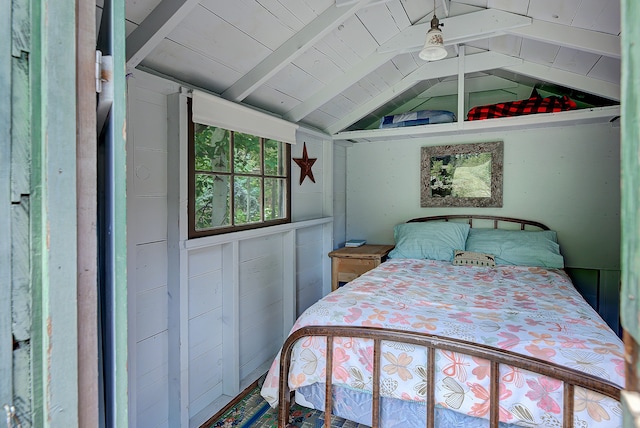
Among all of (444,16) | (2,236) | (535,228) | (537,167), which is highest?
(444,16)

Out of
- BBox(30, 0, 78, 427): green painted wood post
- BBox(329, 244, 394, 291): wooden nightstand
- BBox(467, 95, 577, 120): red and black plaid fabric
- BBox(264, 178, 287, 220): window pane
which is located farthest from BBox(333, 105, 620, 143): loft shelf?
BBox(30, 0, 78, 427): green painted wood post

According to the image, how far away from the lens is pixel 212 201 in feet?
7.28

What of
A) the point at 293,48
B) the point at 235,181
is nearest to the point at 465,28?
the point at 293,48

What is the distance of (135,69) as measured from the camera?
1704mm

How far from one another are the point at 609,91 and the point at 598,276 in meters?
1.54

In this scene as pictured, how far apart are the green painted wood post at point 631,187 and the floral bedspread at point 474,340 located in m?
1.13

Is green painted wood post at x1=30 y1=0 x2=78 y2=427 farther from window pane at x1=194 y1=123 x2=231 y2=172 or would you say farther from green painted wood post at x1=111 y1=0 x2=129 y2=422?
window pane at x1=194 y1=123 x2=231 y2=172

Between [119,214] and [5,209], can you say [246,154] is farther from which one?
[5,209]

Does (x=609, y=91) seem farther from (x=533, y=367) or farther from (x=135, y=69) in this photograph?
(x=135, y=69)

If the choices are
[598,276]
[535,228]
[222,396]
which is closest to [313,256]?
[222,396]

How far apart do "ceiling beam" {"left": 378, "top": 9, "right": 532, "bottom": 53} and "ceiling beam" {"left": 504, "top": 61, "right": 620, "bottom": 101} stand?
2.25 ft

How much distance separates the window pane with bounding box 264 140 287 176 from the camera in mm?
2748

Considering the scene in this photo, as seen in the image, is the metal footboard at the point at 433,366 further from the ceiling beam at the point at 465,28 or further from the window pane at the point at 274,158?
the ceiling beam at the point at 465,28

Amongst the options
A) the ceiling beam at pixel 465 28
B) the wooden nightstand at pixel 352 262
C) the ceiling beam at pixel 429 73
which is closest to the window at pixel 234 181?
the wooden nightstand at pixel 352 262
